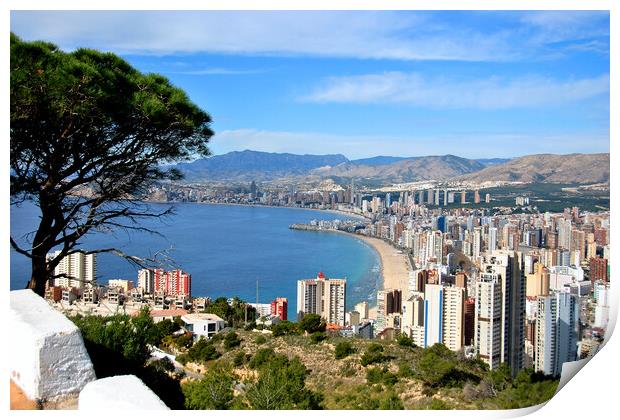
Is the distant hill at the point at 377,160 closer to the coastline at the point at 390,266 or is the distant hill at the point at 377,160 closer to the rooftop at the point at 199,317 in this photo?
the coastline at the point at 390,266

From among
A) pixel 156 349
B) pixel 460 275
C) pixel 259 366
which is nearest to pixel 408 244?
pixel 460 275

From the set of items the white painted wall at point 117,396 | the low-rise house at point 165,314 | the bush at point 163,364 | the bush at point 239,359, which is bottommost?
the bush at point 163,364

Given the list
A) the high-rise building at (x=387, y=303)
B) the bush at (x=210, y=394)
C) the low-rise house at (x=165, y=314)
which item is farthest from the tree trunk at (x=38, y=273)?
the high-rise building at (x=387, y=303)

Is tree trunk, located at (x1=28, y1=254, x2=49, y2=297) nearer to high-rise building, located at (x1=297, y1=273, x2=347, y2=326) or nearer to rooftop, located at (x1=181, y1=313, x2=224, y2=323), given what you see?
rooftop, located at (x1=181, y1=313, x2=224, y2=323)

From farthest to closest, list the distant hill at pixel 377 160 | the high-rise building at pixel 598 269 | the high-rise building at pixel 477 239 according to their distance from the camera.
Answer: the distant hill at pixel 377 160 → the high-rise building at pixel 477 239 → the high-rise building at pixel 598 269

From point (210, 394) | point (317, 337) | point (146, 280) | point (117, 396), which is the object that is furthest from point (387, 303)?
point (117, 396)

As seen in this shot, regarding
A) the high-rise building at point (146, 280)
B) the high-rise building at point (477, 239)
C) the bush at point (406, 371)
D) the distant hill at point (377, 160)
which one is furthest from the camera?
the distant hill at point (377, 160)

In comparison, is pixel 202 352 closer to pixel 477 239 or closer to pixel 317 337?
pixel 317 337
